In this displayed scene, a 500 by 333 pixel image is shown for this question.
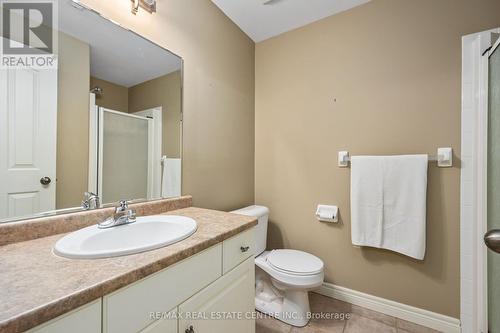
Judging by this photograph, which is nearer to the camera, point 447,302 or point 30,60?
point 30,60

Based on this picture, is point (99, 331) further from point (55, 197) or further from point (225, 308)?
point (55, 197)

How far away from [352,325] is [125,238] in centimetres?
155

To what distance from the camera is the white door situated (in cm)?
74

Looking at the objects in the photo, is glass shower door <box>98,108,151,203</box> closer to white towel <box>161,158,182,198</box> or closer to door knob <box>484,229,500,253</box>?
white towel <box>161,158,182,198</box>

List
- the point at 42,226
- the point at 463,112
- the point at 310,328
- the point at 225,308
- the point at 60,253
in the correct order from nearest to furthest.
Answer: the point at 60,253
the point at 42,226
the point at 225,308
the point at 463,112
the point at 310,328

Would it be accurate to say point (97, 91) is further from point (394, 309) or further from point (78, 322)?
point (394, 309)

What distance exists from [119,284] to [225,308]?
1.74ft

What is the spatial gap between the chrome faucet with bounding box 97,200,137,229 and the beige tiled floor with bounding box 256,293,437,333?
113 centimetres

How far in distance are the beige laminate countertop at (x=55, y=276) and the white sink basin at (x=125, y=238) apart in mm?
19

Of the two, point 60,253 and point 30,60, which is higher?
point 30,60

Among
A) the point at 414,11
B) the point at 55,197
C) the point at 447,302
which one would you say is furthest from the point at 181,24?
the point at 447,302

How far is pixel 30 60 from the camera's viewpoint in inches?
31.4

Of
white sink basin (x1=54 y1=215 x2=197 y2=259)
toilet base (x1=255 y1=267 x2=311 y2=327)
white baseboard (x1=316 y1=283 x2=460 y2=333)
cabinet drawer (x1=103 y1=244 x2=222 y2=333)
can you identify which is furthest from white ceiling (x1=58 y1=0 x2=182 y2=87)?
white baseboard (x1=316 y1=283 x2=460 y2=333)

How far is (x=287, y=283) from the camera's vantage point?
1.38 m
